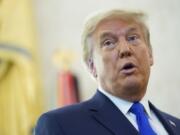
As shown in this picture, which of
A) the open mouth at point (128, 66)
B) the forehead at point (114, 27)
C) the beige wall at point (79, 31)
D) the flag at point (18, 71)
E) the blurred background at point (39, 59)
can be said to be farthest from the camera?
the flag at point (18, 71)

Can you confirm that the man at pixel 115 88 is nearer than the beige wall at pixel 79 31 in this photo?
Yes

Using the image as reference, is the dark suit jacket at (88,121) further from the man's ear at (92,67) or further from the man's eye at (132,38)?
the man's eye at (132,38)

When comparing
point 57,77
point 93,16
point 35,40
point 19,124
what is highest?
point 93,16

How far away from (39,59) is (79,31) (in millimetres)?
609

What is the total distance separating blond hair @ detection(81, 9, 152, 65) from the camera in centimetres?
248

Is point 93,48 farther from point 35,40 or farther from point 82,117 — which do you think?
point 35,40

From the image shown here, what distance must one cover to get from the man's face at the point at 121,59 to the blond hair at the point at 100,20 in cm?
2

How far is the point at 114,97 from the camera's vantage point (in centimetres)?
239

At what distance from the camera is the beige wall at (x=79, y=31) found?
16.7 feet

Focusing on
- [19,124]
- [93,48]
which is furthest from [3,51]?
[93,48]

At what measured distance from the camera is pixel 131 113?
7.75 feet

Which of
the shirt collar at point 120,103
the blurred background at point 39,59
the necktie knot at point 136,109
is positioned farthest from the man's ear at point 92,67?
the blurred background at point 39,59

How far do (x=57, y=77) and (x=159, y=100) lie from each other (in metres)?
1.45

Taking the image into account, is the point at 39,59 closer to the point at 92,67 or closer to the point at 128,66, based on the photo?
the point at 92,67
